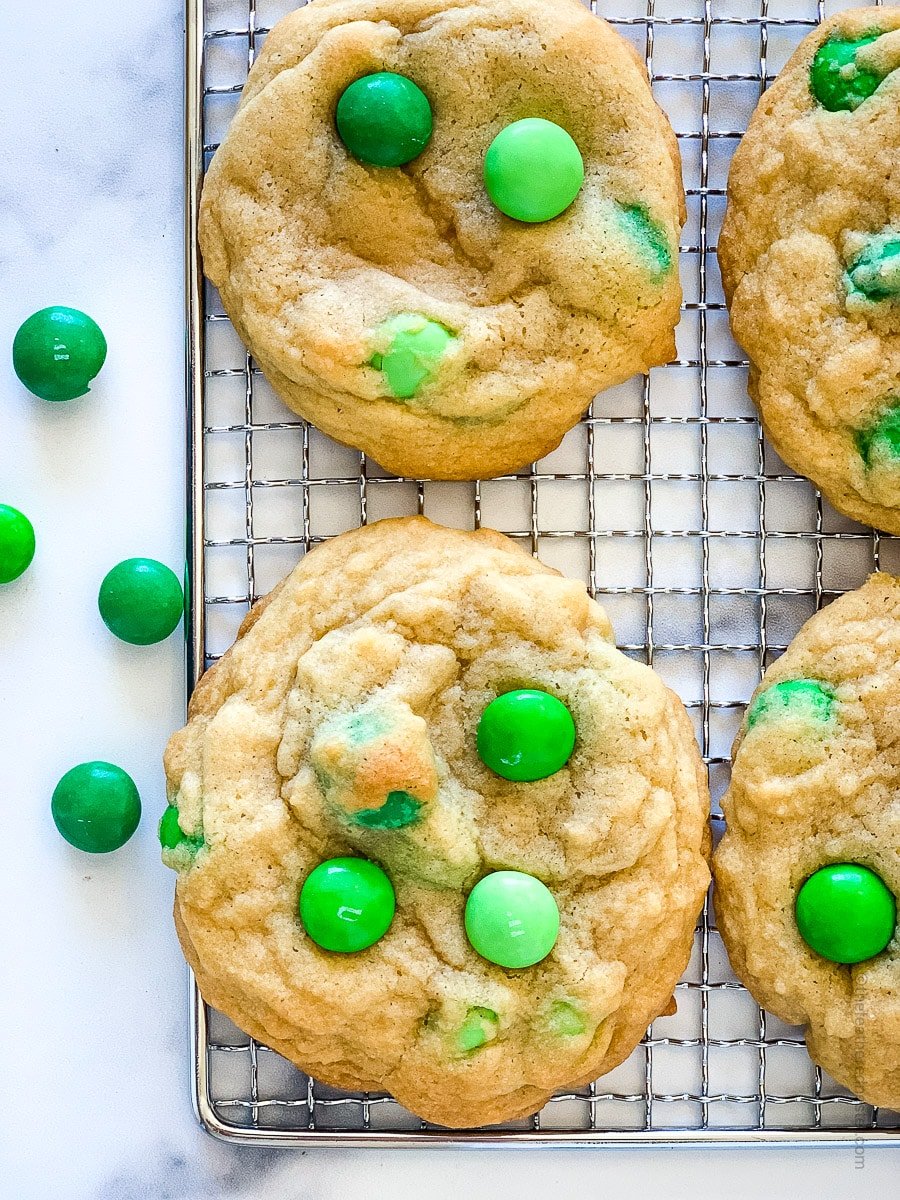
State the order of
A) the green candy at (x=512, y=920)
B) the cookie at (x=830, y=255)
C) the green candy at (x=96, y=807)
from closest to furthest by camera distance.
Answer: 1. the green candy at (x=512, y=920)
2. the cookie at (x=830, y=255)
3. the green candy at (x=96, y=807)

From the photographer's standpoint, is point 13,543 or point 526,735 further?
point 13,543

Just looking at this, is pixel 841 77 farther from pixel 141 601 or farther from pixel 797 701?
pixel 141 601

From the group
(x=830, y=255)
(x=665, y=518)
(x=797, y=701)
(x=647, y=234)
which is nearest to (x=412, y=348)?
(x=647, y=234)

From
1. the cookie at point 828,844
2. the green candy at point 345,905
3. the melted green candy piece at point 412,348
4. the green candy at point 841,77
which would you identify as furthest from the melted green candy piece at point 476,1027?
the green candy at point 841,77

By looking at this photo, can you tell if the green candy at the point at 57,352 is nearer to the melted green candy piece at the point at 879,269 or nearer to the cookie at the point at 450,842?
the cookie at the point at 450,842

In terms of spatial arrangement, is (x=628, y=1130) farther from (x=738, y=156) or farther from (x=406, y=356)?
(x=738, y=156)

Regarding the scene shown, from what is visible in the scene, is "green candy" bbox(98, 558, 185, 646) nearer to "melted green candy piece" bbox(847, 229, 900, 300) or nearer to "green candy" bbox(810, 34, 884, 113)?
"melted green candy piece" bbox(847, 229, 900, 300)
